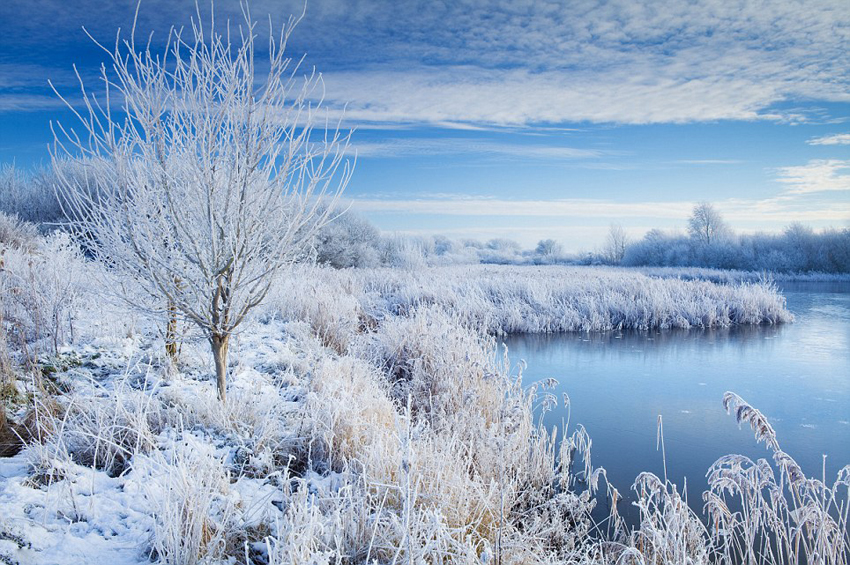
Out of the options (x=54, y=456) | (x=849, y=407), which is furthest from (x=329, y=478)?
(x=849, y=407)

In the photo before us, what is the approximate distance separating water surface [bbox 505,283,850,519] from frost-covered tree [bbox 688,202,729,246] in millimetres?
29359

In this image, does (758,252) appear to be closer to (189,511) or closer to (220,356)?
(220,356)

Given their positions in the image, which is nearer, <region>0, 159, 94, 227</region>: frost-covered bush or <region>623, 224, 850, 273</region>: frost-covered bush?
<region>0, 159, 94, 227</region>: frost-covered bush

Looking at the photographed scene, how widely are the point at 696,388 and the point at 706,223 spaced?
39314 millimetres

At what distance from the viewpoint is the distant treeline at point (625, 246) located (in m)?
19.1

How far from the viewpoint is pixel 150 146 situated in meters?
3.98

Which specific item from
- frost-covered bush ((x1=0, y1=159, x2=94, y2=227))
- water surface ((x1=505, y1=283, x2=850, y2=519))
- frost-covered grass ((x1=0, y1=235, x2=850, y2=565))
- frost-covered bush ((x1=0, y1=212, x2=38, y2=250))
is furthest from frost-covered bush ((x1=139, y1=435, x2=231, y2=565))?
frost-covered bush ((x1=0, y1=159, x2=94, y2=227))

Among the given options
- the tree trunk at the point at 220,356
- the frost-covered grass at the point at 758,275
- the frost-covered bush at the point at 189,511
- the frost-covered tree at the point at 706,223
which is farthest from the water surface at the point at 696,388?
the frost-covered tree at the point at 706,223

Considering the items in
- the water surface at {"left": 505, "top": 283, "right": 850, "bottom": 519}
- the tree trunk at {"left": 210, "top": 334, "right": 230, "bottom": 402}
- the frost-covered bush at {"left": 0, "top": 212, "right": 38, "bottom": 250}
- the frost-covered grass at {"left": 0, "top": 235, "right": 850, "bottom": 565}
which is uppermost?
the frost-covered bush at {"left": 0, "top": 212, "right": 38, "bottom": 250}

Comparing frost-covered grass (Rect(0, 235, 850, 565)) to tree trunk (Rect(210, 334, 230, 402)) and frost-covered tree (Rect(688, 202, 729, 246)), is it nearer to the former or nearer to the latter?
tree trunk (Rect(210, 334, 230, 402))

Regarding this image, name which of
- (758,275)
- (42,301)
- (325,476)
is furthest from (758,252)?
(42,301)

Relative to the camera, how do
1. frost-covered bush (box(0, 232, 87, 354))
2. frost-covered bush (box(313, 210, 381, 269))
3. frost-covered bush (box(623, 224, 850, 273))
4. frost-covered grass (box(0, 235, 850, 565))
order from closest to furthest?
1. frost-covered grass (box(0, 235, 850, 565))
2. frost-covered bush (box(0, 232, 87, 354))
3. frost-covered bush (box(313, 210, 381, 269))
4. frost-covered bush (box(623, 224, 850, 273))

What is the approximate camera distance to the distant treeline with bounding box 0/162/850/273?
19.1 meters

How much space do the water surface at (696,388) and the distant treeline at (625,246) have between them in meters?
8.76
